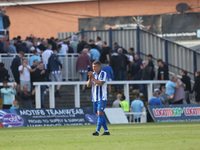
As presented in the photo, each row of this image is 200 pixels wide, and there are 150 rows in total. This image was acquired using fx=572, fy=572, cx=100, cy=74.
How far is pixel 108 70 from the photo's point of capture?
26.1 m

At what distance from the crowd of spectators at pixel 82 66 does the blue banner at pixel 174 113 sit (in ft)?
2.36

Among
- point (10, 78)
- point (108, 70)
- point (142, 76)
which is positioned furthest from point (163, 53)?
point (10, 78)

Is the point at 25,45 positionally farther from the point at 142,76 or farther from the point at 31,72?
the point at 142,76

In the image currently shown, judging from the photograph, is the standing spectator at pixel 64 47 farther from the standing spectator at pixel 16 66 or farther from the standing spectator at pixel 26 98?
the standing spectator at pixel 26 98

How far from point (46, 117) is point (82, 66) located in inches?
191

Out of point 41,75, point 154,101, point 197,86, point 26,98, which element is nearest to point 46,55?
point 41,75

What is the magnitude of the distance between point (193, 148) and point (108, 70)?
1608cm

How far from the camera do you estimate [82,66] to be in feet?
90.4

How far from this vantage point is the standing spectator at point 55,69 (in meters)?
26.4

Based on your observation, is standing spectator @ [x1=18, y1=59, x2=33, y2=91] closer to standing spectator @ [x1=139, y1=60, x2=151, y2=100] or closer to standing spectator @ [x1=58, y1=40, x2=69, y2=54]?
standing spectator @ [x1=58, y1=40, x2=69, y2=54]

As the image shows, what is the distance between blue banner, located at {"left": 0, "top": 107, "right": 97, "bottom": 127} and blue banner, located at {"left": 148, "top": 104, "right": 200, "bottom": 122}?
8.79ft

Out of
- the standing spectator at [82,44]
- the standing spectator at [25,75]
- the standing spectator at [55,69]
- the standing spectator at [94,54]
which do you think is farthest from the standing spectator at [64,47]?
the standing spectator at [25,75]

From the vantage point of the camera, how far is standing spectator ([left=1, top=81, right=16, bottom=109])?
2383 centimetres

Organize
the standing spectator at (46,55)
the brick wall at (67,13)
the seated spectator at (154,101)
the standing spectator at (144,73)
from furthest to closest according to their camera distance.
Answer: the brick wall at (67,13)
the standing spectator at (144,73)
the standing spectator at (46,55)
the seated spectator at (154,101)
